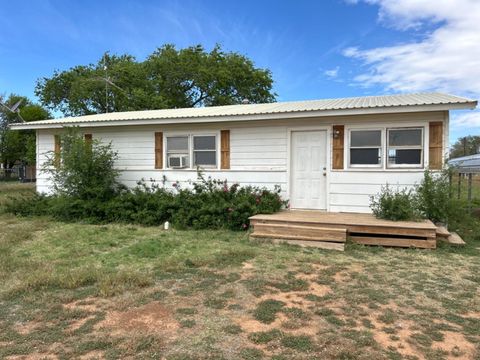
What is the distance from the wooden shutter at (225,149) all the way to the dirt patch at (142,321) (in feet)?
18.9

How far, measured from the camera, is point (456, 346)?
2881mm

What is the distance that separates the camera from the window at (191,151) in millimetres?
9406

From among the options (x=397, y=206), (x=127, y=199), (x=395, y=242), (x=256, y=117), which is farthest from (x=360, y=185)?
(x=127, y=199)

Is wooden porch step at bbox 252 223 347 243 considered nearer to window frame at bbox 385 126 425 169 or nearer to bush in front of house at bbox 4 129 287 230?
bush in front of house at bbox 4 129 287 230

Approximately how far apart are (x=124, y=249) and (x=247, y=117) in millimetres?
4120

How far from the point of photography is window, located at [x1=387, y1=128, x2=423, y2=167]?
24.8 ft

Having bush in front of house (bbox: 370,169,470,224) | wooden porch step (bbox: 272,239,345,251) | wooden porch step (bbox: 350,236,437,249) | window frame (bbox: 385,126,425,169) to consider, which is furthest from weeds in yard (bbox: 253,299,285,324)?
window frame (bbox: 385,126,425,169)

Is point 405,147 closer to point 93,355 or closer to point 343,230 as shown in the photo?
point 343,230

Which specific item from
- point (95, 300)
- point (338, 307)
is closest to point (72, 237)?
point (95, 300)

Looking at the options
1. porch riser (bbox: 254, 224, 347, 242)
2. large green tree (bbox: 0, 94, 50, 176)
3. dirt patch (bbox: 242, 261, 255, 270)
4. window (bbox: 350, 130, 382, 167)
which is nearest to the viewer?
dirt patch (bbox: 242, 261, 255, 270)

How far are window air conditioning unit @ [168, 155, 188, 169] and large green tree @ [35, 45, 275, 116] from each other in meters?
16.6

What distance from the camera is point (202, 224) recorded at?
800 cm

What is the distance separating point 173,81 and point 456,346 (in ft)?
91.1

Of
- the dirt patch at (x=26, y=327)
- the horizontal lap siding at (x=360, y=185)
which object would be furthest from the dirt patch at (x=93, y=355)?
the horizontal lap siding at (x=360, y=185)
